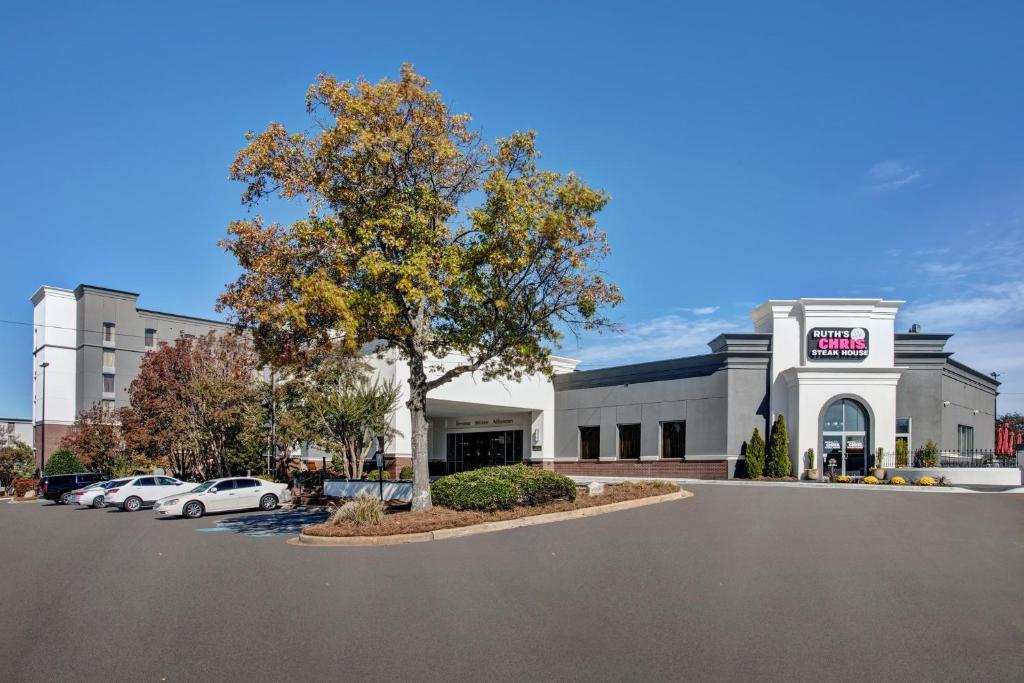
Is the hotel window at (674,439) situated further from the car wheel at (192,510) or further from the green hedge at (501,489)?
the car wheel at (192,510)

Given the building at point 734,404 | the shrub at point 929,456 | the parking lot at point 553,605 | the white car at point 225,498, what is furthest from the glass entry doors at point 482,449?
the parking lot at point 553,605

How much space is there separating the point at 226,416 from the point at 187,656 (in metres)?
31.4

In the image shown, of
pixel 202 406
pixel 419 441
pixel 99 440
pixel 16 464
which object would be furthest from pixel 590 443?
pixel 16 464

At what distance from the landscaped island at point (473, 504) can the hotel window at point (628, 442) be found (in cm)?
1977

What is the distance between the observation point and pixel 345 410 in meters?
31.0

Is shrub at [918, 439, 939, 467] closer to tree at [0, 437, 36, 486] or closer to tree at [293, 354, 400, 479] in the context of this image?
tree at [293, 354, 400, 479]

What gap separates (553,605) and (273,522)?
15922 millimetres

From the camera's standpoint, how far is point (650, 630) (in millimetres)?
8828

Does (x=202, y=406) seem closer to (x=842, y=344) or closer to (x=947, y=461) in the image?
(x=842, y=344)

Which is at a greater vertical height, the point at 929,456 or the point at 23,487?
the point at 929,456

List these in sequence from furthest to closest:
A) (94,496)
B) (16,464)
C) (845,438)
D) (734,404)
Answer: (16,464)
(734,404)
(845,438)
(94,496)

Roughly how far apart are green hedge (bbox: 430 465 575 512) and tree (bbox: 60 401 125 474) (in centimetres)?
3280

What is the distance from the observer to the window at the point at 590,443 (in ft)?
148

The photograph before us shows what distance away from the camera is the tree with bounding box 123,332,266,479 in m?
38.0
